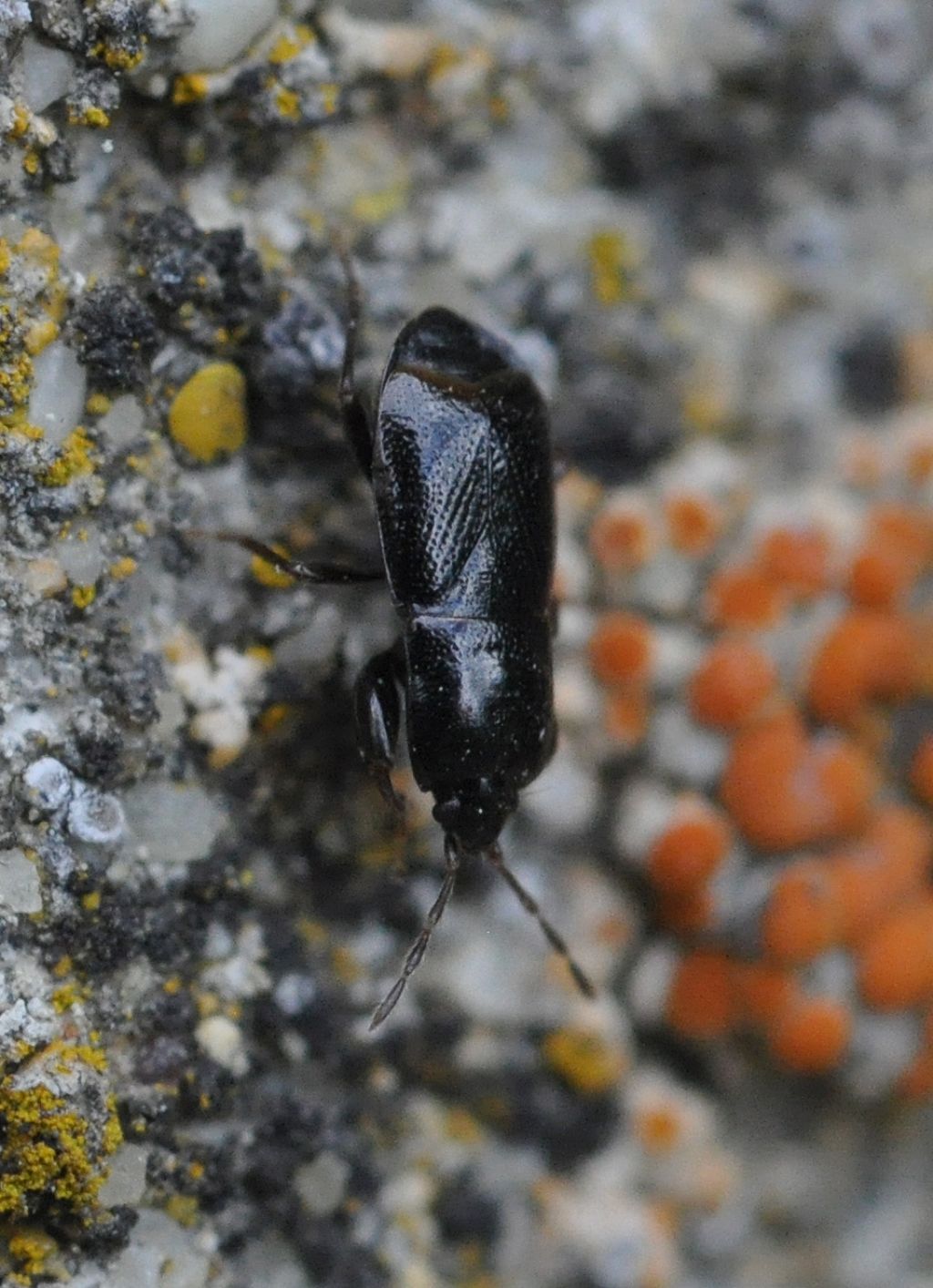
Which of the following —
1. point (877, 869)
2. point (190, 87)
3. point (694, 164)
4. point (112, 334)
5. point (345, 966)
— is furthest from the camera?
point (694, 164)

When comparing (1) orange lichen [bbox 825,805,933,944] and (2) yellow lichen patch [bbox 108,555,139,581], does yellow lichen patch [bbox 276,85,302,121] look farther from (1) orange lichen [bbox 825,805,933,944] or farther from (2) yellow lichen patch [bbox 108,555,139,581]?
(1) orange lichen [bbox 825,805,933,944]

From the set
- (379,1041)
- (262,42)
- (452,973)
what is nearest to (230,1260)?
(379,1041)

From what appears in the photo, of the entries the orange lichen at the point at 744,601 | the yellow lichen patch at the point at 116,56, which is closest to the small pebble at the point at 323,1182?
the orange lichen at the point at 744,601

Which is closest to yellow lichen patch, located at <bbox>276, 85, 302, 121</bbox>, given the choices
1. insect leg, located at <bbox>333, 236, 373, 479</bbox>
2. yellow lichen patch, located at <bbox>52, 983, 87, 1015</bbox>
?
insect leg, located at <bbox>333, 236, 373, 479</bbox>

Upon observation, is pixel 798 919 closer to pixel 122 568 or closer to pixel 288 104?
pixel 122 568

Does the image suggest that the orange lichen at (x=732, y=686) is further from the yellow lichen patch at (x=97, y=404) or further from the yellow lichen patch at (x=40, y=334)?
the yellow lichen patch at (x=40, y=334)

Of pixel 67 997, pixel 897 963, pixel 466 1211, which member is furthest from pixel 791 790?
pixel 67 997
